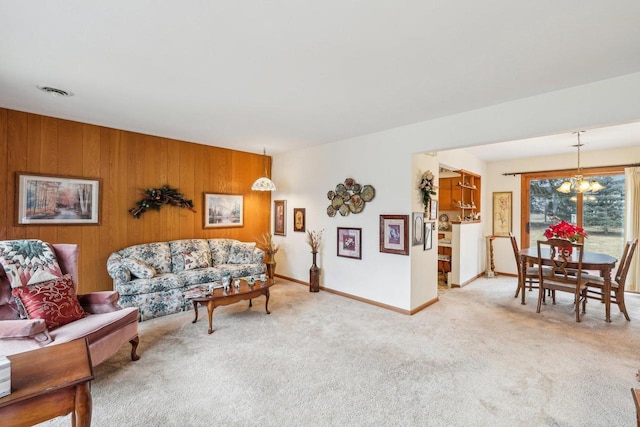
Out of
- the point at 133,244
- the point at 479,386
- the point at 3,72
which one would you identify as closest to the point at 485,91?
the point at 479,386

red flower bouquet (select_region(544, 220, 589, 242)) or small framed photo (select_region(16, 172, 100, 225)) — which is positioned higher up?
small framed photo (select_region(16, 172, 100, 225))

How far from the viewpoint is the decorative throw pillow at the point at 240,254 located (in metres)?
4.95

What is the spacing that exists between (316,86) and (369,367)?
2.63 meters

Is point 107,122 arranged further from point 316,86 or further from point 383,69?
point 383,69

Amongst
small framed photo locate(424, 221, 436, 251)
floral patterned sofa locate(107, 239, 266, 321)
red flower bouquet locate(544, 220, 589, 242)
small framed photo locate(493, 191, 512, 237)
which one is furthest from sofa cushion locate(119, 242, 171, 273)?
small framed photo locate(493, 191, 512, 237)

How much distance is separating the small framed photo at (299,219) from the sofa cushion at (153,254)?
2220 mm

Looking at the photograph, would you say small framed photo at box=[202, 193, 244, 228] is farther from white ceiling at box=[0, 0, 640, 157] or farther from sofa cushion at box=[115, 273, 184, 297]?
white ceiling at box=[0, 0, 640, 157]

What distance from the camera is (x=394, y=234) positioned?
407cm

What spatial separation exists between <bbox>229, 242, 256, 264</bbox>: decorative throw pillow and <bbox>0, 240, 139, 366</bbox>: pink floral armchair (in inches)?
88.9

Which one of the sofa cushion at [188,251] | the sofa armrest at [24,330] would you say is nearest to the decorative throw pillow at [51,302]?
the sofa armrest at [24,330]

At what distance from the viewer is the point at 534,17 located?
1735 millimetres

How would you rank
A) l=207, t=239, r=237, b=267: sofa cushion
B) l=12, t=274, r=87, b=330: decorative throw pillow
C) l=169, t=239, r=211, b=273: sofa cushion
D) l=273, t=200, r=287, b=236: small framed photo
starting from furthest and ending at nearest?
l=273, t=200, r=287, b=236: small framed photo
l=207, t=239, r=237, b=267: sofa cushion
l=169, t=239, r=211, b=273: sofa cushion
l=12, t=274, r=87, b=330: decorative throw pillow

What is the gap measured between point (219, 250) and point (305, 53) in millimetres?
3693

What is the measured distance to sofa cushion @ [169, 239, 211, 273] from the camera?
4371 mm
